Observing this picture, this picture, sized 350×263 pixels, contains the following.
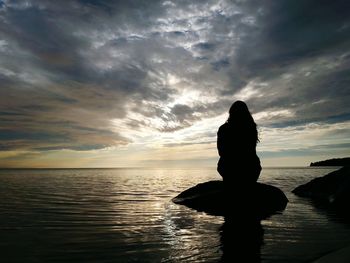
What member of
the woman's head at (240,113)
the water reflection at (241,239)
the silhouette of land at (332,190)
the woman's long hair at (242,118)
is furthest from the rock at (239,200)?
the woman's head at (240,113)

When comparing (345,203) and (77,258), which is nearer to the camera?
(77,258)

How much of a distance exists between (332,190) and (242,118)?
1111cm

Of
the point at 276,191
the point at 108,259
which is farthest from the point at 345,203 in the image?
the point at 108,259

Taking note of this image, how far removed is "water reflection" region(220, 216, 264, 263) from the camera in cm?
934

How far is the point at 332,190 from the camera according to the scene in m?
27.0

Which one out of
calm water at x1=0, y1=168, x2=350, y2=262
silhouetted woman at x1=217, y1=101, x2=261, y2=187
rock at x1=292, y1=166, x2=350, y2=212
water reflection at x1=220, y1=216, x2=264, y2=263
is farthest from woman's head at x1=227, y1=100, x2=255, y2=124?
water reflection at x1=220, y1=216, x2=264, y2=263

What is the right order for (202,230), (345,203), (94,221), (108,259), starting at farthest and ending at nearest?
1. (345,203)
2. (94,221)
3. (202,230)
4. (108,259)

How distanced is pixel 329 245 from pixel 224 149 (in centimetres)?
1467

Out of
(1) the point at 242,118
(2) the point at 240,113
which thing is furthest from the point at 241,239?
(2) the point at 240,113

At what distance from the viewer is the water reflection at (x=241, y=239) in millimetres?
9336

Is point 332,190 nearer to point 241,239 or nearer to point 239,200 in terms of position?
point 239,200

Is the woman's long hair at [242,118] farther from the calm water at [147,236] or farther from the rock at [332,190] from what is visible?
the calm water at [147,236]

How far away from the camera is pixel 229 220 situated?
53.9ft

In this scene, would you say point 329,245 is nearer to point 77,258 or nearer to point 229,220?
point 229,220
